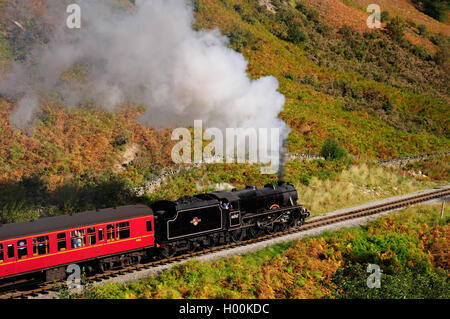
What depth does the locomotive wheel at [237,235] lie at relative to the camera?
1956cm

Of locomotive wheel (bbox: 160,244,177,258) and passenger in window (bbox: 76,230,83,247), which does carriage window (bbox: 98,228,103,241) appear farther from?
locomotive wheel (bbox: 160,244,177,258)

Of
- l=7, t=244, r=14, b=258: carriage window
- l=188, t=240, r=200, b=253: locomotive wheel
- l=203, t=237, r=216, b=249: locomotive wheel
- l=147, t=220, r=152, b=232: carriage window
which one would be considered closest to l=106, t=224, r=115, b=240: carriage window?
l=147, t=220, r=152, b=232: carriage window

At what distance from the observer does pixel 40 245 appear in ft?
45.4

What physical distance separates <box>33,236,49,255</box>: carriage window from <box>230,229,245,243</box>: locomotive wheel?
29.8 feet

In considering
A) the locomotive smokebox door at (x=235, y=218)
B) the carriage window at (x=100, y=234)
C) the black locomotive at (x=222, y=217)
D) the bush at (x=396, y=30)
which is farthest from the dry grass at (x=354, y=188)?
the bush at (x=396, y=30)

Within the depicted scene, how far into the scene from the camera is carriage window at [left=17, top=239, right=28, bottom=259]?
43.9ft

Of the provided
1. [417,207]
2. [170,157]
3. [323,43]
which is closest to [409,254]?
[417,207]

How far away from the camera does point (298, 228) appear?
2225 cm

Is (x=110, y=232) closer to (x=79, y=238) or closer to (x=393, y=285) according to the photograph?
(x=79, y=238)

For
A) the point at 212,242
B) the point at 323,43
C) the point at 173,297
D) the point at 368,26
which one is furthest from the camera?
the point at 368,26

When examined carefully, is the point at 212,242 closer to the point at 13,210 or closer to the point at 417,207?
the point at 13,210

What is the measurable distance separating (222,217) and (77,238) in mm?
7003

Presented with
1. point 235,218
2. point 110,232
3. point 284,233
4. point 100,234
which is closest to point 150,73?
point 235,218

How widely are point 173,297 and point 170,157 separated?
714 inches
